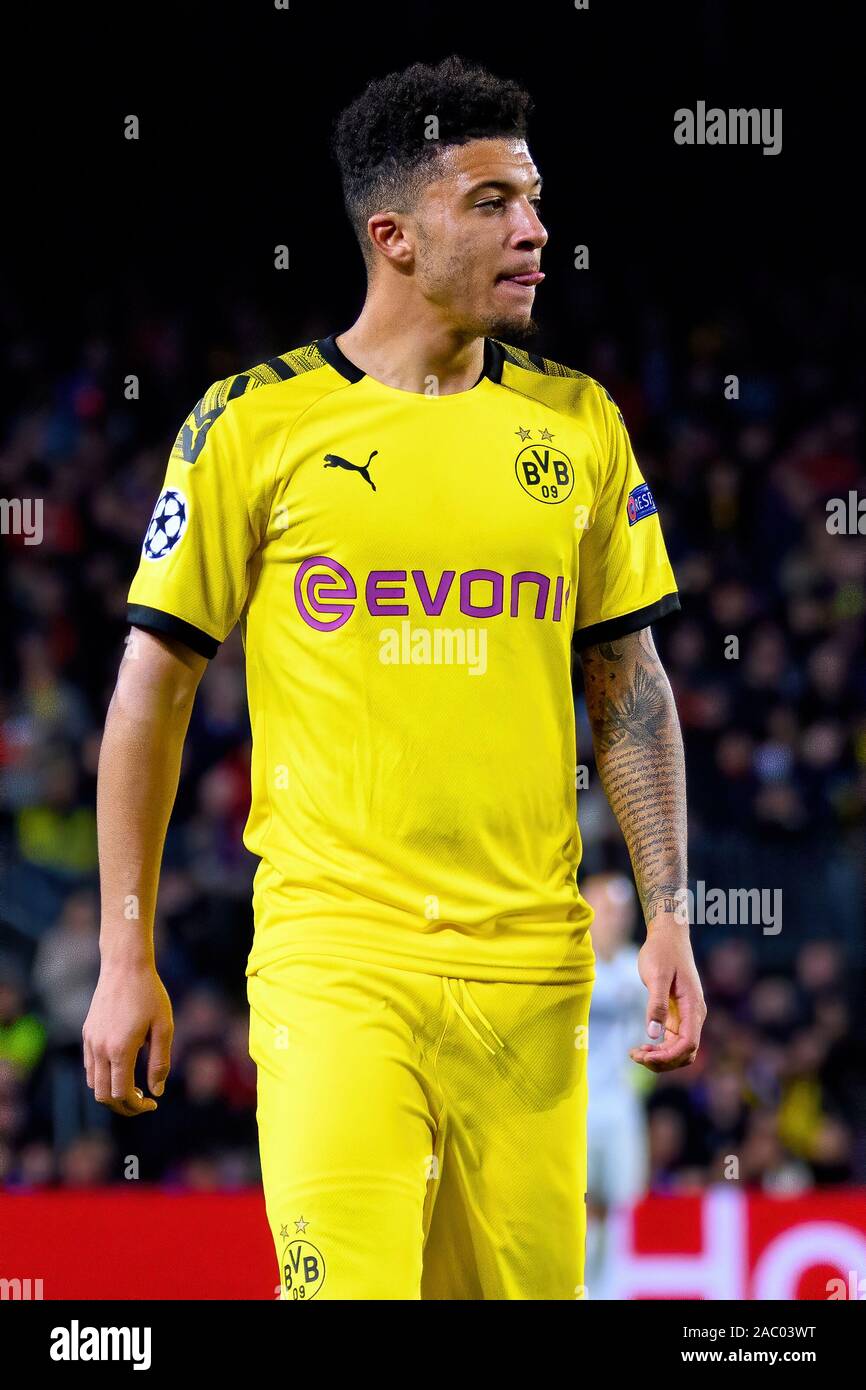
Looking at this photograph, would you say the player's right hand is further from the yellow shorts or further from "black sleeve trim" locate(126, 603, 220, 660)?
"black sleeve trim" locate(126, 603, 220, 660)

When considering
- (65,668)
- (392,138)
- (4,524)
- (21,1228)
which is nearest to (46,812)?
(65,668)

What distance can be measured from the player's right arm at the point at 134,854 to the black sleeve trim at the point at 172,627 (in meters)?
0.02

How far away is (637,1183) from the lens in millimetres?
5922

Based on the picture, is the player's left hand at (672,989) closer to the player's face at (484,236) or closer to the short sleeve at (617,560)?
the short sleeve at (617,560)

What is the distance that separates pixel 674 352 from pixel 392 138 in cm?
488

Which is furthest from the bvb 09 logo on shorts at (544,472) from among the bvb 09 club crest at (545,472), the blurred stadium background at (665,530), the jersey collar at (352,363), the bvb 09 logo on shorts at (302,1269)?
the blurred stadium background at (665,530)

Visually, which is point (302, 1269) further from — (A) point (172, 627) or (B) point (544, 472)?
(B) point (544, 472)

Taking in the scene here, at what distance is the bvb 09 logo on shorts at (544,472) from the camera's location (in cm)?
268

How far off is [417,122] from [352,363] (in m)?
0.37

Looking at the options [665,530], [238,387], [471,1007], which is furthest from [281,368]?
[665,530]

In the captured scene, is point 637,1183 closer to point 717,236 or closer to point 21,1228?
point 21,1228

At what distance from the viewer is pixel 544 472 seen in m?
2.70

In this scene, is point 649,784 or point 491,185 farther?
point 649,784

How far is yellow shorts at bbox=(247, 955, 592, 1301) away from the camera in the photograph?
239 cm
